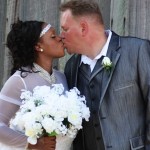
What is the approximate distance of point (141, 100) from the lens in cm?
345

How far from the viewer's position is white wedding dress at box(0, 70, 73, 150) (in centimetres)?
351

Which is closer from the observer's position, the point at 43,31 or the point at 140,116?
the point at 140,116

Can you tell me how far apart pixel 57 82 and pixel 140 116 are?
674 mm

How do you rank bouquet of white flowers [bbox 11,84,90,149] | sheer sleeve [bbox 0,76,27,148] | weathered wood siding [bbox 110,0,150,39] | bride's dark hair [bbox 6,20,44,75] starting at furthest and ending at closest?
weathered wood siding [bbox 110,0,150,39] → bride's dark hair [bbox 6,20,44,75] → sheer sleeve [bbox 0,76,27,148] → bouquet of white flowers [bbox 11,84,90,149]

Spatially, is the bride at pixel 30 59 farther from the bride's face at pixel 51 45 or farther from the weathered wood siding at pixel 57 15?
the weathered wood siding at pixel 57 15

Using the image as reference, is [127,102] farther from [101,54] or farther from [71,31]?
[71,31]

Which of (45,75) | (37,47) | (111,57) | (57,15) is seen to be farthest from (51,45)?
(57,15)

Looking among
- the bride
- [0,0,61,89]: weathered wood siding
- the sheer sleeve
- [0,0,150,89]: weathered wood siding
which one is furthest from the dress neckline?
[0,0,61,89]: weathered wood siding

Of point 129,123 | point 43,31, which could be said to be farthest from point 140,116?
point 43,31

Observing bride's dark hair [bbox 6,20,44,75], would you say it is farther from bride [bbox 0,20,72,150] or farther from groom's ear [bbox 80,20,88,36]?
groom's ear [bbox 80,20,88,36]

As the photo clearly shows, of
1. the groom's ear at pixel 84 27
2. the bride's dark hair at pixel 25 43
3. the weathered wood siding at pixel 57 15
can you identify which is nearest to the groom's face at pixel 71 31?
→ the groom's ear at pixel 84 27

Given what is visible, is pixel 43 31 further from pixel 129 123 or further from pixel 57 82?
pixel 129 123

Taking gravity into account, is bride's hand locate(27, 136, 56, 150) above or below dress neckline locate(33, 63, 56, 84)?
below

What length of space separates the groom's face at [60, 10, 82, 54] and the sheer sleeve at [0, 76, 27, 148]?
1.47 ft
